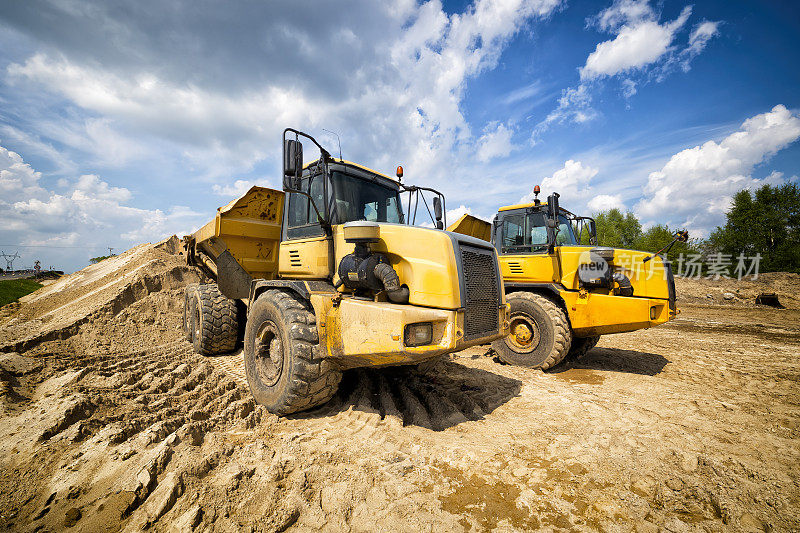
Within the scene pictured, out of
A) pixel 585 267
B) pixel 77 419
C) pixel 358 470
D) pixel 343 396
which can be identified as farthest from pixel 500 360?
pixel 77 419

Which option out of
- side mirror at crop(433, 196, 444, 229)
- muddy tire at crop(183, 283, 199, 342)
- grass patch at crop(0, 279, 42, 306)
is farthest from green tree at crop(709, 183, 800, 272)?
grass patch at crop(0, 279, 42, 306)

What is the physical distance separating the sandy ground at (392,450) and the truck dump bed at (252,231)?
1635 mm

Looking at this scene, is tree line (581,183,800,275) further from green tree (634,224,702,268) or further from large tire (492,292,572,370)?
large tire (492,292,572,370)

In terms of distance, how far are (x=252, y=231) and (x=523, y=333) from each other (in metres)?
4.92

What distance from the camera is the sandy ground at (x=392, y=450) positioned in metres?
2.17

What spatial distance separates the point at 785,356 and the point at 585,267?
498 centimetres

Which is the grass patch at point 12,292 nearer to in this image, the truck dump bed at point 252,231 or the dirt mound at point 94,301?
the dirt mound at point 94,301

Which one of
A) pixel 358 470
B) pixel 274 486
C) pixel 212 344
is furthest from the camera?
pixel 212 344

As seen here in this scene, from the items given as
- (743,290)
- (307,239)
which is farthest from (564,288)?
(743,290)

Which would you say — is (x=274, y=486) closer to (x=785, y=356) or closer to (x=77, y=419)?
(x=77, y=419)

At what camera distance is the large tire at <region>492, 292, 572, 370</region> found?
5.81 m

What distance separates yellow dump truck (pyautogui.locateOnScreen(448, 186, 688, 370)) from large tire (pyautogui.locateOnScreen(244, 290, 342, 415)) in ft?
12.9

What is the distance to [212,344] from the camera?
600 centimetres

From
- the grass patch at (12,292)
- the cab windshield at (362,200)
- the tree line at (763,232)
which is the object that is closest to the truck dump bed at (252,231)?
the cab windshield at (362,200)
